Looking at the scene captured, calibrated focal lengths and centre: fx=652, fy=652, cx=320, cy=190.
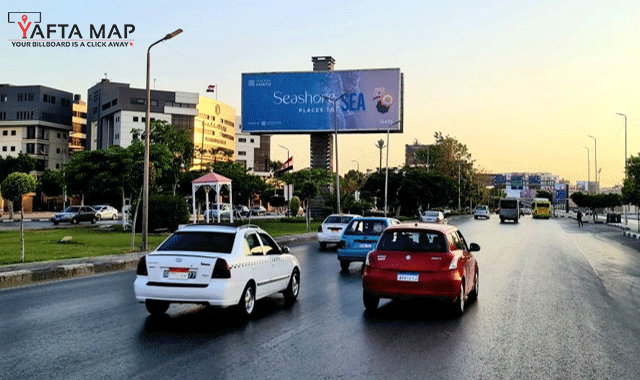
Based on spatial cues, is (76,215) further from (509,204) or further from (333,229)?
(509,204)

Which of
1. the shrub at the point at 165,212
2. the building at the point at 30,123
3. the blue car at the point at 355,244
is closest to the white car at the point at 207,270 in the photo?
the blue car at the point at 355,244

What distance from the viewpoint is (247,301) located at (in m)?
10.1

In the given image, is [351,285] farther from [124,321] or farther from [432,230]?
[124,321]

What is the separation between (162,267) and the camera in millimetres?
9688

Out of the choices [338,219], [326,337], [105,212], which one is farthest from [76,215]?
[326,337]

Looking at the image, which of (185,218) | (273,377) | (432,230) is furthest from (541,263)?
(185,218)

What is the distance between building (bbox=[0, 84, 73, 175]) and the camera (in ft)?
375

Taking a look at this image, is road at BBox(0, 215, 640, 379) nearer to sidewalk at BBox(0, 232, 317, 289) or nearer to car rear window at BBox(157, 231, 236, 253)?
sidewalk at BBox(0, 232, 317, 289)

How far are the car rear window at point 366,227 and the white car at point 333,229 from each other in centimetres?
693

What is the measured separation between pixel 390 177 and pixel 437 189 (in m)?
8.39

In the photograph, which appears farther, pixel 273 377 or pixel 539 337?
pixel 539 337

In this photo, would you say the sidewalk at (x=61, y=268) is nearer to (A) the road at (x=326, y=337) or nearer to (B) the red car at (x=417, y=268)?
(A) the road at (x=326, y=337)

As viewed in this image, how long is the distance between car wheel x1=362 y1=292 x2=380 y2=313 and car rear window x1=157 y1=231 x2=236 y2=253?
2.44m

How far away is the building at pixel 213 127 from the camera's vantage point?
13250 cm
